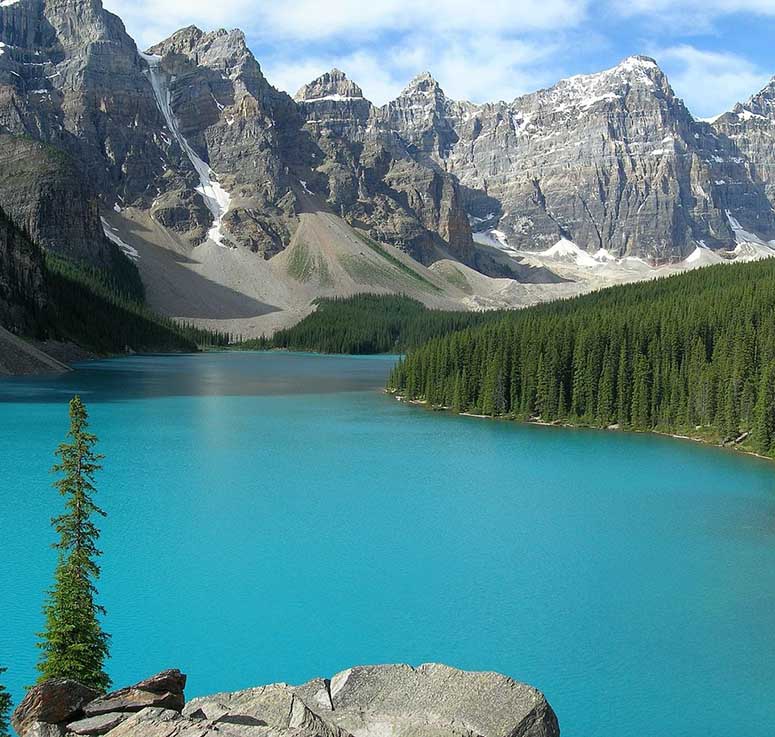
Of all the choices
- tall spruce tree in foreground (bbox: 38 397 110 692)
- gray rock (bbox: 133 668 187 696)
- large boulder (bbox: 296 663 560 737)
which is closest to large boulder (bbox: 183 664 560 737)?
large boulder (bbox: 296 663 560 737)

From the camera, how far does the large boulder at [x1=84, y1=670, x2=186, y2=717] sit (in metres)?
10.8

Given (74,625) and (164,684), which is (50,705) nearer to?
(164,684)

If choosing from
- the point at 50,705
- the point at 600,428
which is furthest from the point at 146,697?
the point at 600,428

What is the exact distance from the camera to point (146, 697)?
1119 cm

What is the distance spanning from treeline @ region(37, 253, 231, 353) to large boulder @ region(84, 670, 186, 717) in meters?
114

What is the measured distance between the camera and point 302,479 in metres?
41.9

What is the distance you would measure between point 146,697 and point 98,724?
40.2 inches

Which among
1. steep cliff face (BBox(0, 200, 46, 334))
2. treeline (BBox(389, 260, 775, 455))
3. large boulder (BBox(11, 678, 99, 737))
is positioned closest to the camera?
large boulder (BBox(11, 678, 99, 737))

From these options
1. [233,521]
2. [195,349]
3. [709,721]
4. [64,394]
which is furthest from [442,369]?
[195,349]

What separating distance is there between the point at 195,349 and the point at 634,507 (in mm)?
151788

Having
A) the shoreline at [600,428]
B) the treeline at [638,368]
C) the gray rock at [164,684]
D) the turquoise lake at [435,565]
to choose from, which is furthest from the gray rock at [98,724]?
the treeline at [638,368]

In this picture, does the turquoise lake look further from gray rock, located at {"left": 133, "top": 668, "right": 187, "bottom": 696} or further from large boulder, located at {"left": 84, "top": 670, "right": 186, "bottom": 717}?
large boulder, located at {"left": 84, "top": 670, "right": 186, "bottom": 717}

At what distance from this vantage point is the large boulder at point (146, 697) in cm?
1077

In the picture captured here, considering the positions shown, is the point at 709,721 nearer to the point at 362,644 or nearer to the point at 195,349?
the point at 362,644
